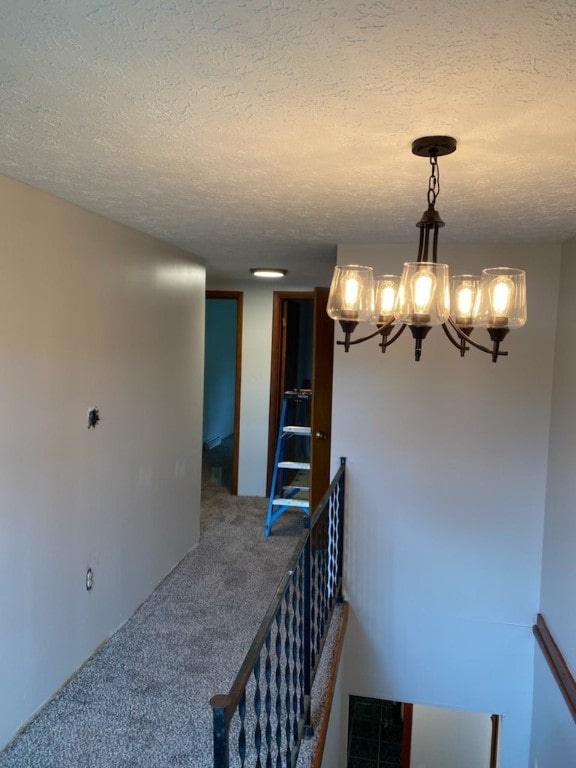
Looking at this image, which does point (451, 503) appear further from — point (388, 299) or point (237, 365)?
point (237, 365)

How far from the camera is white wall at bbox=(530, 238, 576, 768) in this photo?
9.49 ft

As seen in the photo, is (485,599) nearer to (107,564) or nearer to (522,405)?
(522,405)

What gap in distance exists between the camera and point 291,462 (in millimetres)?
5238

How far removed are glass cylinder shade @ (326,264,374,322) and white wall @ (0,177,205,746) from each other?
49.2 inches

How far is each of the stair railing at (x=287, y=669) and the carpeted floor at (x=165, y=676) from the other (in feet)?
0.81

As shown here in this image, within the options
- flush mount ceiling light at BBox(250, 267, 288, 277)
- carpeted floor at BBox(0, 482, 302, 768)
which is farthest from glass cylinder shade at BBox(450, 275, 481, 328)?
flush mount ceiling light at BBox(250, 267, 288, 277)

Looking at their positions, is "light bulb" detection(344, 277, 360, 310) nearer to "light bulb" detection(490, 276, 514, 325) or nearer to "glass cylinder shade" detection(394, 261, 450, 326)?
"glass cylinder shade" detection(394, 261, 450, 326)

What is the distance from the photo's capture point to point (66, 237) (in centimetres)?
253

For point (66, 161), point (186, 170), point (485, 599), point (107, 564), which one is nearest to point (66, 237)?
point (66, 161)

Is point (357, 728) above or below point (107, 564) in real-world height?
below

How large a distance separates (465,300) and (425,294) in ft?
0.89

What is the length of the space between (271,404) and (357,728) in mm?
3519

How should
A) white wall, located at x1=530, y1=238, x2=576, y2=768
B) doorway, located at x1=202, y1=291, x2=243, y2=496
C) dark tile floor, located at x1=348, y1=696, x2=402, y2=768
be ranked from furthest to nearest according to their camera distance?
doorway, located at x1=202, y1=291, x2=243, y2=496 → dark tile floor, located at x1=348, y1=696, x2=402, y2=768 → white wall, located at x1=530, y1=238, x2=576, y2=768

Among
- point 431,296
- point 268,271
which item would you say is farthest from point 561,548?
point 268,271
